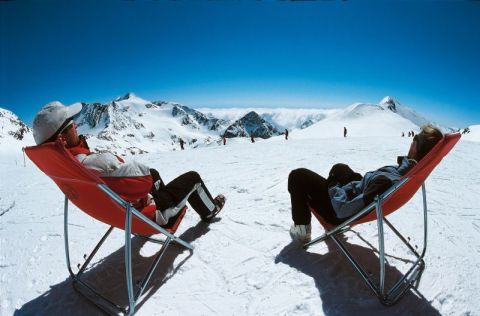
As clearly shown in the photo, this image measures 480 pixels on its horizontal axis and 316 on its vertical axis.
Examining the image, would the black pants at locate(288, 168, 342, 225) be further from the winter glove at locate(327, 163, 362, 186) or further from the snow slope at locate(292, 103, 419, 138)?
the snow slope at locate(292, 103, 419, 138)

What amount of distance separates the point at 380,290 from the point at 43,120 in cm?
299

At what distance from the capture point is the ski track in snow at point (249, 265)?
2.56 meters

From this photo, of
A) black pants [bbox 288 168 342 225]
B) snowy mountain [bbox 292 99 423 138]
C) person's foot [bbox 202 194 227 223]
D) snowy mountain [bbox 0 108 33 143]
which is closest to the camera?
black pants [bbox 288 168 342 225]

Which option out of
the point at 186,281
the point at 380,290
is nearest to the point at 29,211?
the point at 186,281

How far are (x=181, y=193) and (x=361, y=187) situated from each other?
187 centimetres

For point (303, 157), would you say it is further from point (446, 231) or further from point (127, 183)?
point (127, 183)

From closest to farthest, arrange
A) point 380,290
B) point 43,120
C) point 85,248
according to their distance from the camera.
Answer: point 43,120, point 380,290, point 85,248

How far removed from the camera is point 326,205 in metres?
3.05

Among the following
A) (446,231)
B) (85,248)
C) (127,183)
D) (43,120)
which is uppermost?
(43,120)

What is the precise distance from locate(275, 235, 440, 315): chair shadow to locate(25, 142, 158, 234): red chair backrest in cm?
160

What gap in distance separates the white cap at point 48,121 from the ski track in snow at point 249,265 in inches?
60.7

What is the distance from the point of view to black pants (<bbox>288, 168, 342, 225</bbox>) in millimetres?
3070

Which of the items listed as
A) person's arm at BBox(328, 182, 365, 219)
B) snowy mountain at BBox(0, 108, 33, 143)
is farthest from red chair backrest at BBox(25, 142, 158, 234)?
snowy mountain at BBox(0, 108, 33, 143)

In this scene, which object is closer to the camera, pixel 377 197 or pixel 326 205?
pixel 377 197
